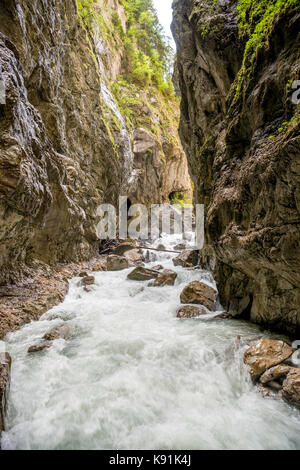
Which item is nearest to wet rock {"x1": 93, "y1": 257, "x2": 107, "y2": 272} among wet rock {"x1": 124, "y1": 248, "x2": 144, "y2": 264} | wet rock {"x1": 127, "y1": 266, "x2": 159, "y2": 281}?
wet rock {"x1": 127, "y1": 266, "x2": 159, "y2": 281}

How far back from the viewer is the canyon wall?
5.33m

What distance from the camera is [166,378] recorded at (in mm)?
3668

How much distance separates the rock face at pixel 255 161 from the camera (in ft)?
12.1

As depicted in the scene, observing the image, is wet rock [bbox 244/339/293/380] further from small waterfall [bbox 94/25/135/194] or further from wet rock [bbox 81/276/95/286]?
small waterfall [bbox 94/25/135/194]

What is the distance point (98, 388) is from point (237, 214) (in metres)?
4.32

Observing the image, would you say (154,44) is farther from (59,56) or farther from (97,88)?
(59,56)

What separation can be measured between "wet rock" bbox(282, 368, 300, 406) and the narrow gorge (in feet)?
0.04

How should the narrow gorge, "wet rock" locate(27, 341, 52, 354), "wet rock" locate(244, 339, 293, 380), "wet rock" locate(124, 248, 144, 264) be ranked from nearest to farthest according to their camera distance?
the narrow gorge, "wet rock" locate(244, 339, 293, 380), "wet rock" locate(27, 341, 52, 354), "wet rock" locate(124, 248, 144, 264)

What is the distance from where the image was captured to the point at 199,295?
23.5 feet

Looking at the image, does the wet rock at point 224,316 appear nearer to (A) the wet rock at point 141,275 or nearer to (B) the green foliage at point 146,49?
(A) the wet rock at point 141,275

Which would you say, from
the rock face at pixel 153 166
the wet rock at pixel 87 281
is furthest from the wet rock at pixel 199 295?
the rock face at pixel 153 166

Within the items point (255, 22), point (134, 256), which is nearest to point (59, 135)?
point (255, 22)

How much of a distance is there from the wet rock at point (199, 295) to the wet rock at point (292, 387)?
12.1 feet

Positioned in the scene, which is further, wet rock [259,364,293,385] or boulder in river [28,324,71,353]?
boulder in river [28,324,71,353]
